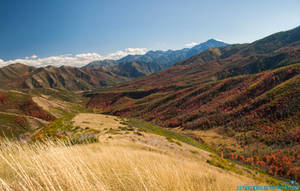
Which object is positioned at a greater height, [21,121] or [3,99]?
[3,99]

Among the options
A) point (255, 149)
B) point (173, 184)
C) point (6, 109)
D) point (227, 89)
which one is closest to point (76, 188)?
point (173, 184)

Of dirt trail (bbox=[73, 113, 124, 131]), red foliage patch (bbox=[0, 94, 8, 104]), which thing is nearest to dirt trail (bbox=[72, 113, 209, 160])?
dirt trail (bbox=[73, 113, 124, 131])

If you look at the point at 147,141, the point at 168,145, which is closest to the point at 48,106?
the point at 147,141

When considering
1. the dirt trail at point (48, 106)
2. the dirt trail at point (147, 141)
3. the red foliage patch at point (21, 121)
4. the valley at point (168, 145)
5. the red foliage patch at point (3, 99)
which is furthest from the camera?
the dirt trail at point (48, 106)

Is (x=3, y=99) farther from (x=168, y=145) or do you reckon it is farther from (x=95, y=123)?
(x=168, y=145)

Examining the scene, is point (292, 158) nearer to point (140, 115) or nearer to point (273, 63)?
point (140, 115)

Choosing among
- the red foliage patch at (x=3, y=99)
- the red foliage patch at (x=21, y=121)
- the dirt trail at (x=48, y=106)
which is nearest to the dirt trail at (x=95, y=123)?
the red foliage patch at (x=21, y=121)

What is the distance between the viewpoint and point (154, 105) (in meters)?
88.3

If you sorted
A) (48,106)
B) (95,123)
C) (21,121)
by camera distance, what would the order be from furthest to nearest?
(48,106)
(21,121)
(95,123)

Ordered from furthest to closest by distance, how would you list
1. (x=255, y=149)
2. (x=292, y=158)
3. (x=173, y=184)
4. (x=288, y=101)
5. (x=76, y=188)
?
(x=288, y=101), (x=255, y=149), (x=292, y=158), (x=173, y=184), (x=76, y=188)

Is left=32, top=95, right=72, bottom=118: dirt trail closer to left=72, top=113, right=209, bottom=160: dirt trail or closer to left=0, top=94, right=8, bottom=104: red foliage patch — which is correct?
left=0, top=94, right=8, bottom=104: red foliage patch

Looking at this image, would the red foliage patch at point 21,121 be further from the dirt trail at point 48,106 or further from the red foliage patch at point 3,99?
the red foliage patch at point 3,99

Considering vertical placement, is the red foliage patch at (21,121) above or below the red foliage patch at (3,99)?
below

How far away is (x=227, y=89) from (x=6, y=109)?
353 ft
